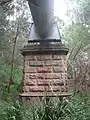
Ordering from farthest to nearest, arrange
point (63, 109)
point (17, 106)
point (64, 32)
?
point (64, 32) < point (17, 106) < point (63, 109)

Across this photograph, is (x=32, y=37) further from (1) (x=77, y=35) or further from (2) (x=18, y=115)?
(1) (x=77, y=35)

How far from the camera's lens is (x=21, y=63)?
805 centimetres

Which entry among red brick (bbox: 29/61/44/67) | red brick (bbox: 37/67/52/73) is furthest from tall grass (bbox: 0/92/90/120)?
red brick (bbox: 29/61/44/67)

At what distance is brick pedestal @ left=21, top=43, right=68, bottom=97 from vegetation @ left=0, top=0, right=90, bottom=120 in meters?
0.34

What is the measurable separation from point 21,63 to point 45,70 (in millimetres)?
3465

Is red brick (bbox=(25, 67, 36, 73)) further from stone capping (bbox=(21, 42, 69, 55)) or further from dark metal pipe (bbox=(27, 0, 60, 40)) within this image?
dark metal pipe (bbox=(27, 0, 60, 40))

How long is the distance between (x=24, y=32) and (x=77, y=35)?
3023 mm

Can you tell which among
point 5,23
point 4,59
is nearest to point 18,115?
point 5,23

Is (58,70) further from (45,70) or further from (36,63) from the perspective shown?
(36,63)

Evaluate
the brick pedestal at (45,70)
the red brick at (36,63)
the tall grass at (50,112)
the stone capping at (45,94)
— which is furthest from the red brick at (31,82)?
the tall grass at (50,112)

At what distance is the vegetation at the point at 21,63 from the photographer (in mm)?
3668

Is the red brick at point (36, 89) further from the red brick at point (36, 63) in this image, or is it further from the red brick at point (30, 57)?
the red brick at point (30, 57)

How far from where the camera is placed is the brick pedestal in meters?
4.63

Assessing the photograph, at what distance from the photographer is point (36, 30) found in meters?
4.69
